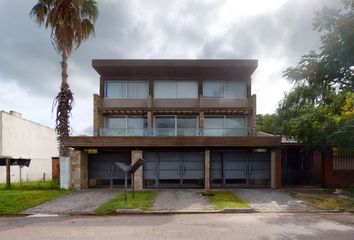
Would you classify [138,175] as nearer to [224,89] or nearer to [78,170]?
[78,170]

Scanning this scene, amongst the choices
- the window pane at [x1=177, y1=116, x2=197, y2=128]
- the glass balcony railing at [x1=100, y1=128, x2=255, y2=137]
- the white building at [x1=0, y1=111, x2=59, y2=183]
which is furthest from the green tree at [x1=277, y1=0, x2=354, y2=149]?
the white building at [x1=0, y1=111, x2=59, y2=183]

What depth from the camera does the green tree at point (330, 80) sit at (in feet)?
54.7

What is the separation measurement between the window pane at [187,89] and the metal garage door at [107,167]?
7357 millimetres

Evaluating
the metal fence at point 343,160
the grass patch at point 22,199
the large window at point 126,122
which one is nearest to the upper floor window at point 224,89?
the large window at point 126,122

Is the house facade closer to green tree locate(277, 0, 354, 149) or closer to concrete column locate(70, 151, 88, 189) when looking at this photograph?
concrete column locate(70, 151, 88, 189)

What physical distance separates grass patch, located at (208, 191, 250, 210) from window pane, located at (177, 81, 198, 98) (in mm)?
10614

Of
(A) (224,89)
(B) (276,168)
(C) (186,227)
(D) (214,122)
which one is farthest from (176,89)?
(C) (186,227)

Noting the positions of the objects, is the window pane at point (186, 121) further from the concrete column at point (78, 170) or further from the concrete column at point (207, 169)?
the concrete column at point (78, 170)

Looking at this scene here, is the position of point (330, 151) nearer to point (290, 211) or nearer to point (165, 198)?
point (290, 211)

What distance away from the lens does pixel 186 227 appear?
11438 mm

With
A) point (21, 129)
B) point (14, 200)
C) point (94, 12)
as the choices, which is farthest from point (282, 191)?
point (21, 129)

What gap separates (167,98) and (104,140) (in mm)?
7767

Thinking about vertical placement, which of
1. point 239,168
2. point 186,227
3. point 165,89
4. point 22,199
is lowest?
point 22,199

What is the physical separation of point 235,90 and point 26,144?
68.7 ft
